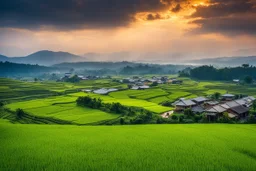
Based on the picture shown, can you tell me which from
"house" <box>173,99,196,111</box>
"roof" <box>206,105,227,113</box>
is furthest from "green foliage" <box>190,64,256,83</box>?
"roof" <box>206,105,227,113</box>

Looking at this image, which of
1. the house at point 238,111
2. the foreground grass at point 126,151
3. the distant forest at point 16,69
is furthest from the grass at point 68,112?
the distant forest at point 16,69

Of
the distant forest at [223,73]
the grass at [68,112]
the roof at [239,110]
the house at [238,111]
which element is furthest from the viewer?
the distant forest at [223,73]

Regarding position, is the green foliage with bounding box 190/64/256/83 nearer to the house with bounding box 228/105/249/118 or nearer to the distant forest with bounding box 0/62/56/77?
the house with bounding box 228/105/249/118

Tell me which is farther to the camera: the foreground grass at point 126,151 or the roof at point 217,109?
the roof at point 217,109

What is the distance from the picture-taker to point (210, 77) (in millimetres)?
94438

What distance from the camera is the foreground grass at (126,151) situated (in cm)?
1198

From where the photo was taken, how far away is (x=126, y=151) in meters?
14.2

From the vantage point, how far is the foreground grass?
1198 cm

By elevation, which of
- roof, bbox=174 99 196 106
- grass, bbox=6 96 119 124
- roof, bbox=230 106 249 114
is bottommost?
grass, bbox=6 96 119 124

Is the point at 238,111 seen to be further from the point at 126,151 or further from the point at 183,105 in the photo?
the point at 126,151

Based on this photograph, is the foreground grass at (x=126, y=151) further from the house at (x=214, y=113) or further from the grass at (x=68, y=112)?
the house at (x=214, y=113)

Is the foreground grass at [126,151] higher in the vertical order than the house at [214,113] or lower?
higher

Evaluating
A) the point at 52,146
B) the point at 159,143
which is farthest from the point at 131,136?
the point at 52,146

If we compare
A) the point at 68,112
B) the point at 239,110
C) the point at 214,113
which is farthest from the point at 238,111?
the point at 68,112
